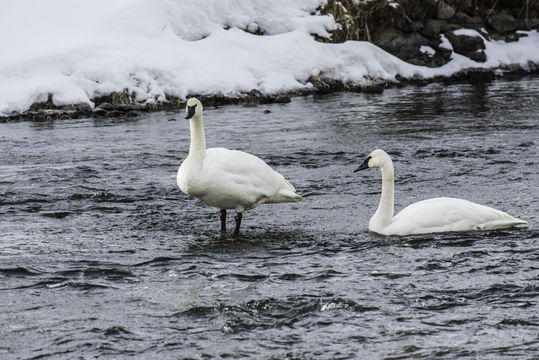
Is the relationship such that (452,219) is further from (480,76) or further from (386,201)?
(480,76)

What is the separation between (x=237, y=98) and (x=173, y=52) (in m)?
2.68

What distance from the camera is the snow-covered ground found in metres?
22.2

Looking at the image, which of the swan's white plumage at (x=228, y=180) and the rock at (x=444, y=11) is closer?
the swan's white plumage at (x=228, y=180)

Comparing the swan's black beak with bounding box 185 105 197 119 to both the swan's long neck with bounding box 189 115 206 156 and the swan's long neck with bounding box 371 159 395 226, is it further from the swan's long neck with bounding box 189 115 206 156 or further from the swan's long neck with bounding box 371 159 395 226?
the swan's long neck with bounding box 371 159 395 226

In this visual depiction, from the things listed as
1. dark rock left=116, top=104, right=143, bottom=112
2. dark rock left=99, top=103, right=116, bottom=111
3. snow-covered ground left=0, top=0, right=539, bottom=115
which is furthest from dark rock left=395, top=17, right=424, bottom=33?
dark rock left=99, top=103, right=116, bottom=111

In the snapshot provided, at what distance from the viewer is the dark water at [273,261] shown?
233 inches

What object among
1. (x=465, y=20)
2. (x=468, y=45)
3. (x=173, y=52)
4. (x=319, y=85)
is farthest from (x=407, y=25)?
(x=173, y=52)

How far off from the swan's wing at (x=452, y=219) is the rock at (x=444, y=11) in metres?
23.0

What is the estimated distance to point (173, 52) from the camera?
24.6 metres

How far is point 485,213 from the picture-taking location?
8.92 metres

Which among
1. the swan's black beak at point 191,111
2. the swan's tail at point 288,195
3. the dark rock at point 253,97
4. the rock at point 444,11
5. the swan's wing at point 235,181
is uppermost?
the rock at point 444,11

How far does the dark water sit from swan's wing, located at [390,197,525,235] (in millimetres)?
133

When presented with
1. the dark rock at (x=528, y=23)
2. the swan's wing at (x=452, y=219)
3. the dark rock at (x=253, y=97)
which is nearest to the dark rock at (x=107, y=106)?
the dark rock at (x=253, y=97)

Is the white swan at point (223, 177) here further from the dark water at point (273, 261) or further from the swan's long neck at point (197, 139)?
the dark water at point (273, 261)
